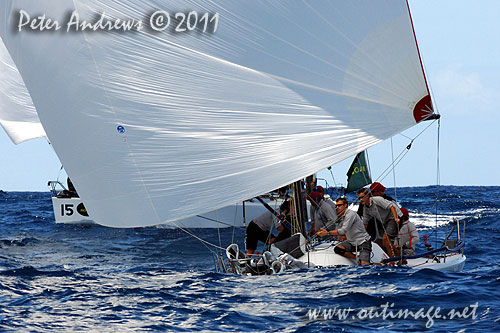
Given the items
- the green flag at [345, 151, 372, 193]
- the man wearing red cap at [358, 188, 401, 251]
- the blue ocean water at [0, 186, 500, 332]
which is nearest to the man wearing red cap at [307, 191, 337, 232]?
the man wearing red cap at [358, 188, 401, 251]

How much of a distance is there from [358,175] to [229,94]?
12224mm

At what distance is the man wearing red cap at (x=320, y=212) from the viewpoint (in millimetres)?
12220

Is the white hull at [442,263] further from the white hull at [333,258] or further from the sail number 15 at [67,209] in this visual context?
the sail number 15 at [67,209]

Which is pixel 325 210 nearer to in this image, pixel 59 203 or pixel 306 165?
pixel 306 165

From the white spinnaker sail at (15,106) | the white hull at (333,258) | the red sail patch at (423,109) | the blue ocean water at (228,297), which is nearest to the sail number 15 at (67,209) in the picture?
the white spinnaker sail at (15,106)

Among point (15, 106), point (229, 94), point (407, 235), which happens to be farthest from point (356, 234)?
point (15, 106)

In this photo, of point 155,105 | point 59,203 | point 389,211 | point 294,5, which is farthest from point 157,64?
point 59,203

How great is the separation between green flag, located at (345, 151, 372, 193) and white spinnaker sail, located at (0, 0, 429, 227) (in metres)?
11.7

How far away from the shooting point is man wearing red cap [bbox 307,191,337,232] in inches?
481

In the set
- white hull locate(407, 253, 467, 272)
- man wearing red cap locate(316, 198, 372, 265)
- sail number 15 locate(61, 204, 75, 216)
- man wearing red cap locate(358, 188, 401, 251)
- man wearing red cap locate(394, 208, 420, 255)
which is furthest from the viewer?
sail number 15 locate(61, 204, 75, 216)

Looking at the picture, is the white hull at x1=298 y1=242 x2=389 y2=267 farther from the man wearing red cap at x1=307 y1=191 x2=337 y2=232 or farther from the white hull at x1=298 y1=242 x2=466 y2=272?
the man wearing red cap at x1=307 y1=191 x2=337 y2=232

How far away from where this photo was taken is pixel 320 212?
40.7ft

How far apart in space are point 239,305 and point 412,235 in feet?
13.1

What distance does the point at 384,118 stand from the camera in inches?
335
